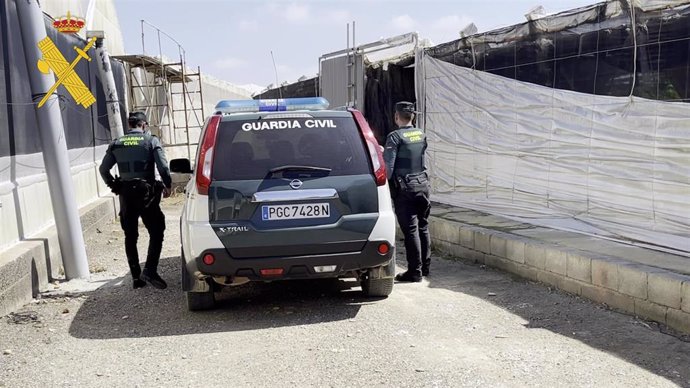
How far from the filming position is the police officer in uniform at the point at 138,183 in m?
6.37

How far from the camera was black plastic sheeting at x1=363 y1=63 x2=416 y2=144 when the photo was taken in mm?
11078

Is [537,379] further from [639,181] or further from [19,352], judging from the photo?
[19,352]

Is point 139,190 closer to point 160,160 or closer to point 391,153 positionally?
point 160,160

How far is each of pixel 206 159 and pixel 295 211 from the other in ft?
2.63

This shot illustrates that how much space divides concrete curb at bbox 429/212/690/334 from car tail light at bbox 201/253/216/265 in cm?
323

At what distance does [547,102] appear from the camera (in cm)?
774

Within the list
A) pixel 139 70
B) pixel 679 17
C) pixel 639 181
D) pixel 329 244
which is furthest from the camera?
pixel 139 70

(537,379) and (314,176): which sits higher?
(314,176)

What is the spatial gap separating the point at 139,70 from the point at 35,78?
38.4 ft

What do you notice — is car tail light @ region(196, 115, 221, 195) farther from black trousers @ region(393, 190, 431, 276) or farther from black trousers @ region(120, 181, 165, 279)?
black trousers @ region(393, 190, 431, 276)

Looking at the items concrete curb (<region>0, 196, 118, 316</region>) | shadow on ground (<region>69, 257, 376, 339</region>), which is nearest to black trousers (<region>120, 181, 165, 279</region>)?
shadow on ground (<region>69, 257, 376, 339</region>)

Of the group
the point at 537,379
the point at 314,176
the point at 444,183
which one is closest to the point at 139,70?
the point at 444,183

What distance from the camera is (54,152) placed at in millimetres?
6629

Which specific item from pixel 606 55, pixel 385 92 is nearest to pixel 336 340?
pixel 606 55
